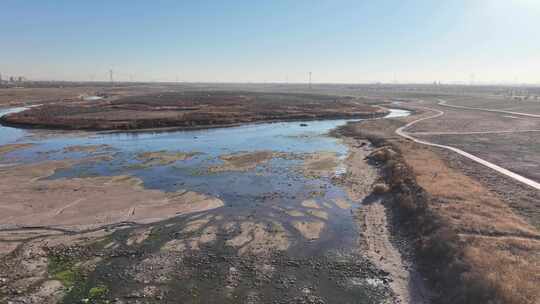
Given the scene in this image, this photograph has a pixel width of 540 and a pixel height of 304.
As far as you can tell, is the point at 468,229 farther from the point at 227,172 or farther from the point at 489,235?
the point at 227,172

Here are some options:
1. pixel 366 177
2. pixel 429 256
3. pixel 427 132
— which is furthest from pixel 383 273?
pixel 427 132

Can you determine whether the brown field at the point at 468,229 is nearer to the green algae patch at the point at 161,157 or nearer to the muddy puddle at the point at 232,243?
the muddy puddle at the point at 232,243

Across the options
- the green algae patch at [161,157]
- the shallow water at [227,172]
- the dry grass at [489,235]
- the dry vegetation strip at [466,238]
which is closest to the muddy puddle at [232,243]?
the shallow water at [227,172]

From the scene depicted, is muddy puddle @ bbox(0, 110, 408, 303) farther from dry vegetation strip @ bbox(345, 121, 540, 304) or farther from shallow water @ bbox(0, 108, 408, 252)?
dry vegetation strip @ bbox(345, 121, 540, 304)

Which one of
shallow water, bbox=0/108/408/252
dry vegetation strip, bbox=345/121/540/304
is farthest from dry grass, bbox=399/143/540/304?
shallow water, bbox=0/108/408/252

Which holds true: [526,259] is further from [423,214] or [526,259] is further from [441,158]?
[441,158]
